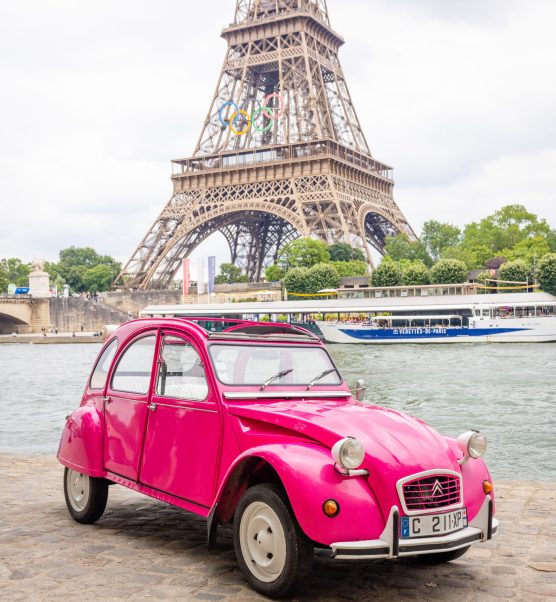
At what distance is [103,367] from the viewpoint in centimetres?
662

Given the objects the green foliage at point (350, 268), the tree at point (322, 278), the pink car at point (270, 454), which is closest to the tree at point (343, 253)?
the green foliage at point (350, 268)

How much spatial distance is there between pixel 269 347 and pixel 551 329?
48.1 meters

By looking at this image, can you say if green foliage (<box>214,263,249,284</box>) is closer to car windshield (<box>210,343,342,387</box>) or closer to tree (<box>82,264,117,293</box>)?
tree (<box>82,264,117,293</box>)

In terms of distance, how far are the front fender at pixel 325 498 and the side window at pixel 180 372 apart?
1096 mm

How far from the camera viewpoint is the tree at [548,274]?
62450mm

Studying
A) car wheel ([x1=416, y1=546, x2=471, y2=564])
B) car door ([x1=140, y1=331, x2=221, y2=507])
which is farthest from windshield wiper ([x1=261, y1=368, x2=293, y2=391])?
car wheel ([x1=416, y1=546, x2=471, y2=564])

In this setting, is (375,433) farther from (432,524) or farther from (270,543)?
(270,543)

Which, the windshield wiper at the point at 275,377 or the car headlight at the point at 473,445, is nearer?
the car headlight at the point at 473,445

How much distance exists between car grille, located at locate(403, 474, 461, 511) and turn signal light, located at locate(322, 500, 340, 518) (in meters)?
0.41

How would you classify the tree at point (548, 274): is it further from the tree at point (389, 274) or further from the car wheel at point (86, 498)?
the car wheel at point (86, 498)

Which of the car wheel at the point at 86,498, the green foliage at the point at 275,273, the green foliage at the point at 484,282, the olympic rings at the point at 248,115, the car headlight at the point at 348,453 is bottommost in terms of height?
the car wheel at the point at 86,498

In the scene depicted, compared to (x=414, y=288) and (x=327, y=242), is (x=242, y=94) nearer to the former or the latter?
(x=327, y=242)

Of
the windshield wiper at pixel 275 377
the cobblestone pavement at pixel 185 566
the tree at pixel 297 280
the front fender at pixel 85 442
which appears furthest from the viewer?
the tree at pixel 297 280

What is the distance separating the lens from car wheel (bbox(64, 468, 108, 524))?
6.34 meters
